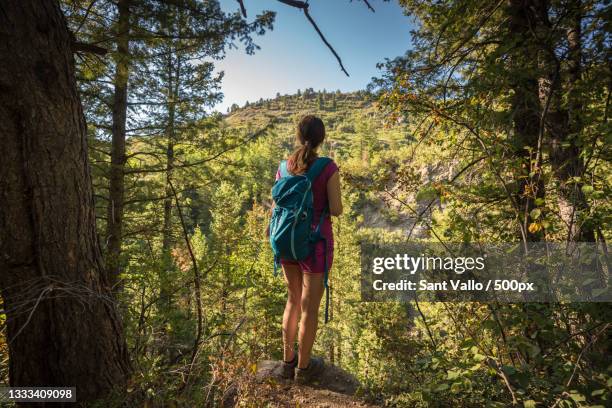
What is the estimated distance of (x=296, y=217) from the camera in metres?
2.36

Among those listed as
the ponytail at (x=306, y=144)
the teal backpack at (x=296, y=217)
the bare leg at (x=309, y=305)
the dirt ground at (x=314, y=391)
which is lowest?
the dirt ground at (x=314, y=391)

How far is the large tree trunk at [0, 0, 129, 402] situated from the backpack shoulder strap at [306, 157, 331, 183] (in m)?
1.44

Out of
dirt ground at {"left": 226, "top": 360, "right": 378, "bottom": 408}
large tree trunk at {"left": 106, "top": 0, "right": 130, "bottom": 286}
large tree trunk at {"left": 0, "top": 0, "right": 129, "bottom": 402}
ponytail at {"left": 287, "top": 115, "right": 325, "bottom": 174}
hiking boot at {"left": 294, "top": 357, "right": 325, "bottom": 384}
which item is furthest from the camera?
large tree trunk at {"left": 106, "top": 0, "right": 130, "bottom": 286}

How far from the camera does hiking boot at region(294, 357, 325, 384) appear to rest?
2.87 meters

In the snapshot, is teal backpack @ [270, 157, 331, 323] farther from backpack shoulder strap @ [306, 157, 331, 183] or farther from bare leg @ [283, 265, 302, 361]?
bare leg @ [283, 265, 302, 361]

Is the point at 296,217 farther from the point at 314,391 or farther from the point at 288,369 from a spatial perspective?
the point at 314,391

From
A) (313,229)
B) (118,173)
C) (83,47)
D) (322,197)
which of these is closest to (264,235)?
(313,229)

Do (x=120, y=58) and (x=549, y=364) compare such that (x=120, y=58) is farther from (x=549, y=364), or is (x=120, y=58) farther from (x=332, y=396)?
(x=549, y=364)

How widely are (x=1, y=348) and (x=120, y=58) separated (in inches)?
106

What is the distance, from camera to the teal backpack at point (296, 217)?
2376mm

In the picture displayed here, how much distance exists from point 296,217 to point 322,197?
0.27 m

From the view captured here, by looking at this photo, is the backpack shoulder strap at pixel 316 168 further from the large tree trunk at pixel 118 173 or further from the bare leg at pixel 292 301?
the large tree trunk at pixel 118 173

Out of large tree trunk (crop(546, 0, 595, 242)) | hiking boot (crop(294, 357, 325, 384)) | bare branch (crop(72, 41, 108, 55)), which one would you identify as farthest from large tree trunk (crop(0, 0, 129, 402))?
large tree trunk (crop(546, 0, 595, 242))

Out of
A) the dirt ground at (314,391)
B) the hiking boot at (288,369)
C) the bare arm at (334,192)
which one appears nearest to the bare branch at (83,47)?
the bare arm at (334,192)
